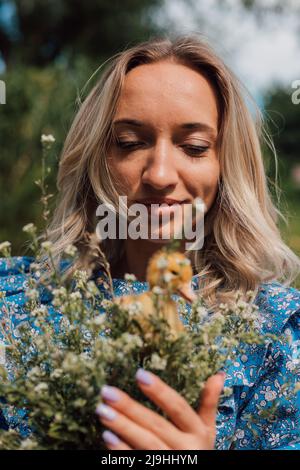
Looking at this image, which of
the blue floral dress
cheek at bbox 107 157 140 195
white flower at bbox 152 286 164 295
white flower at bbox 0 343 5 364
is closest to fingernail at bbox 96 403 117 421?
white flower at bbox 152 286 164 295

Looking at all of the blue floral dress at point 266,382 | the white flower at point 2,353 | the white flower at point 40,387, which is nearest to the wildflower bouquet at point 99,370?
the white flower at point 40,387

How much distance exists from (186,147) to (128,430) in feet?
3.22

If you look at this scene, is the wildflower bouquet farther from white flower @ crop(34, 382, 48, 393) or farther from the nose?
the nose

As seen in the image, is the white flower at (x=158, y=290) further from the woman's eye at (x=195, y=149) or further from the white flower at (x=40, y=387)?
the woman's eye at (x=195, y=149)

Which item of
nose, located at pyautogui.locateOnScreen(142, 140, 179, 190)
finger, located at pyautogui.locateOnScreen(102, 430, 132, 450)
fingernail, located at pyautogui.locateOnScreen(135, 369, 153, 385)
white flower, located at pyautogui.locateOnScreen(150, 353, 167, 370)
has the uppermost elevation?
nose, located at pyautogui.locateOnScreen(142, 140, 179, 190)

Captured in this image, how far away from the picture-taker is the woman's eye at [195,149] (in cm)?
187

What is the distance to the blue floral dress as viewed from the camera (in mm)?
1790

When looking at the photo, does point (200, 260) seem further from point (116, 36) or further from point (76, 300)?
point (116, 36)

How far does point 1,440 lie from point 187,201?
37.5 inches

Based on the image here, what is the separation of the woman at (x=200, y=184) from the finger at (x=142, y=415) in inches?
21.8

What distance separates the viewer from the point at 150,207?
1878 mm

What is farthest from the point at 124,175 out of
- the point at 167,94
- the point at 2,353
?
the point at 2,353

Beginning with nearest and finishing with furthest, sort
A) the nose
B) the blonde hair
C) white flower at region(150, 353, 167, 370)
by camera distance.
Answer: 1. white flower at region(150, 353, 167, 370)
2. the nose
3. the blonde hair

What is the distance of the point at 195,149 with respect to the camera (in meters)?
1.89
